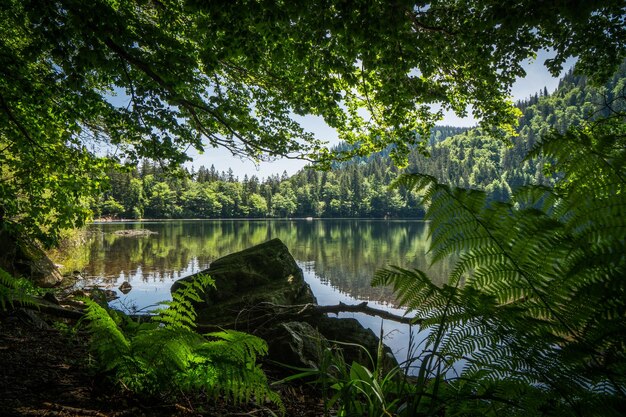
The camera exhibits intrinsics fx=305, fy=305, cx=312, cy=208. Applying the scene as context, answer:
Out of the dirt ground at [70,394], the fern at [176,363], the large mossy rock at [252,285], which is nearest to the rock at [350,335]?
the large mossy rock at [252,285]

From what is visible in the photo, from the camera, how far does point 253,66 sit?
4.31 meters

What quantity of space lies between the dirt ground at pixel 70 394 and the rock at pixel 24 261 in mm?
4124

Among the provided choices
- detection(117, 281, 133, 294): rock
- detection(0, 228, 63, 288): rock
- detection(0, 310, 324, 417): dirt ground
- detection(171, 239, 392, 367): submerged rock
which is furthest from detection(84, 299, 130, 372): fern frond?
detection(117, 281, 133, 294): rock

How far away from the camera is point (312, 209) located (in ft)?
392

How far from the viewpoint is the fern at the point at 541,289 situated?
126 centimetres

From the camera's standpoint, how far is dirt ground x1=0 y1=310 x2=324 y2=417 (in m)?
1.80

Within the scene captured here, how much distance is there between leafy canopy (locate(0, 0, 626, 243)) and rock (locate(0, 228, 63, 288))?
0.69 meters

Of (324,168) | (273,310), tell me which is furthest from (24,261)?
(324,168)

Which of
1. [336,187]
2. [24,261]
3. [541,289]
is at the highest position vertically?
[336,187]

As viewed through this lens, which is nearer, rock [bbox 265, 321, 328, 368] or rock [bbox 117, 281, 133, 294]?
rock [bbox 265, 321, 328, 368]

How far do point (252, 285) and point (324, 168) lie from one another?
135 inches

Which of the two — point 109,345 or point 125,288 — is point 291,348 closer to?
point 109,345

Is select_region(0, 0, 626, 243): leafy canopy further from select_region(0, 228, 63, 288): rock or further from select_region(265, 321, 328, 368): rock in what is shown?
select_region(265, 321, 328, 368): rock

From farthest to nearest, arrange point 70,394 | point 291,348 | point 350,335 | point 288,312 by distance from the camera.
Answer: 1. point 288,312
2. point 350,335
3. point 291,348
4. point 70,394
